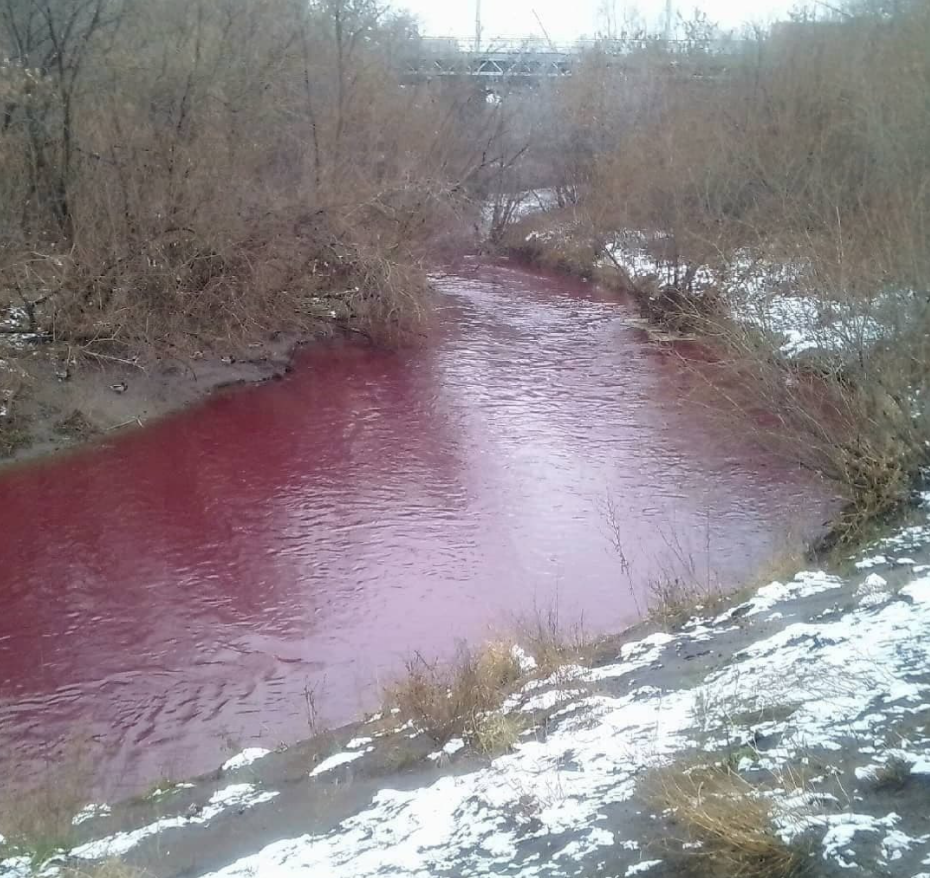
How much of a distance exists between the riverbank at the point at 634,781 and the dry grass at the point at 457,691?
0.13 metres

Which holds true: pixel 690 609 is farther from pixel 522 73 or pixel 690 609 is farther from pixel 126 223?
pixel 522 73

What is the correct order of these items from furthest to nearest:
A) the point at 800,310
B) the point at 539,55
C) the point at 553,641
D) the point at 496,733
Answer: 1. the point at 539,55
2. the point at 800,310
3. the point at 553,641
4. the point at 496,733

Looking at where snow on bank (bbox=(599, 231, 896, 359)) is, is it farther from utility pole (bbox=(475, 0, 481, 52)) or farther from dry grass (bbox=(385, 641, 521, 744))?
utility pole (bbox=(475, 0, 481, 52))

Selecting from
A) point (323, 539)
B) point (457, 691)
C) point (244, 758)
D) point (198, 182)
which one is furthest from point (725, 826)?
point (198, 182)

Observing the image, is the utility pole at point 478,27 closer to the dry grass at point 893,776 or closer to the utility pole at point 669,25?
the utility pole at point 669,25

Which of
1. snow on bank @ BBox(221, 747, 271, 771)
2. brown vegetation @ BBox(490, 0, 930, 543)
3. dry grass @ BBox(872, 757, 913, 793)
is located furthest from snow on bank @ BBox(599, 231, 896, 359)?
snow on bank @ BBox(221, 747, 271, 771)

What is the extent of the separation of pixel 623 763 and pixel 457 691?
1920mm

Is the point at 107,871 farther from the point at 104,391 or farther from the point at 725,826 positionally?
the point at 104,391

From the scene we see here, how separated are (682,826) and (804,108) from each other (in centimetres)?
2169

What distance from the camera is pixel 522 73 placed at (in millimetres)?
38406

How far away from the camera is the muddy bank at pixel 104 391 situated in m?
14.4

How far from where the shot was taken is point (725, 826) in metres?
3.66

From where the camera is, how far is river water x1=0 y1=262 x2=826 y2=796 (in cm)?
797

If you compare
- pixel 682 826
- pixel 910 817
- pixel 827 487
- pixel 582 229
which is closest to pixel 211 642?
pixel 682 826
